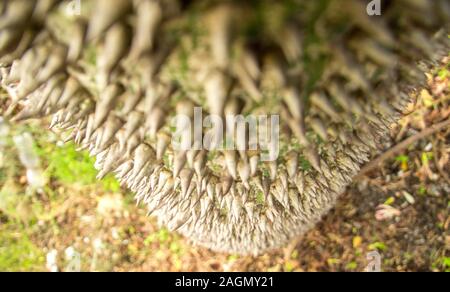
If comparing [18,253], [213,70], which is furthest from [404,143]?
[18,253]

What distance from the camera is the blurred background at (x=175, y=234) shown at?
151cm

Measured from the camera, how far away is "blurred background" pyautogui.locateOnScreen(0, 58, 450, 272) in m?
1.51

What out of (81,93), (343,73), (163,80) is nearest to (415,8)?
(343,73)

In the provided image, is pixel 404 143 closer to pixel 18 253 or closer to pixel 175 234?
pixel 175 234

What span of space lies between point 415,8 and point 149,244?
1344 mm

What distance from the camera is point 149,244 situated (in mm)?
1644

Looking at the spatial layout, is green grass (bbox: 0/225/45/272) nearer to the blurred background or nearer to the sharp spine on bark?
the blurred background

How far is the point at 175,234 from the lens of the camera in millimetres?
1614

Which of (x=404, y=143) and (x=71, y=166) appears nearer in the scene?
(x=404, y=143)

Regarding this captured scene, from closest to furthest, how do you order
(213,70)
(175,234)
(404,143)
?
1. (213,70)
2. (404,143)
3. (175,234)

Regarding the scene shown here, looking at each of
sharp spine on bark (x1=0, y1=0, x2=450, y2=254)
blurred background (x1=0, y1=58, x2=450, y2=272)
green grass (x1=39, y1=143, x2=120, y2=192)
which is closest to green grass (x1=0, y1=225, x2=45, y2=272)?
blurred background (x1=0, y1=58, x2=450, y2=272)
